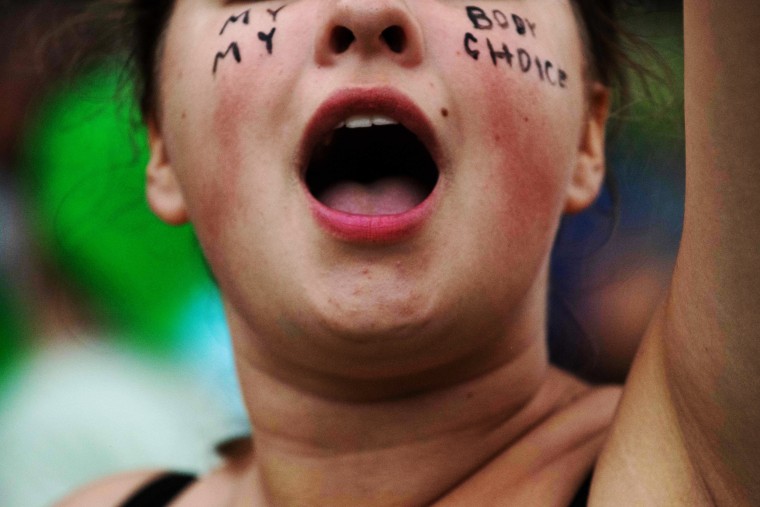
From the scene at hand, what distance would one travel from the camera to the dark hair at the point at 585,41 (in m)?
1.50

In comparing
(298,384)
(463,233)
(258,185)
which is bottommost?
(298,384)

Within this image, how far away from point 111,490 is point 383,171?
901 mm

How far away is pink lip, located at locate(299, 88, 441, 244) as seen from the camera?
1128 millimetres

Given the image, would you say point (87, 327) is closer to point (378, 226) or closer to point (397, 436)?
point (397, 436)

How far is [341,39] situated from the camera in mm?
1146

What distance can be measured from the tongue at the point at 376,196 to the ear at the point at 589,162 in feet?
0.89

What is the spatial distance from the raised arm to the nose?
1.25 ft

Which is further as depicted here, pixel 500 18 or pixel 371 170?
pixel 371 170

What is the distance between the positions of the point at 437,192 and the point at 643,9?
2.59 ft

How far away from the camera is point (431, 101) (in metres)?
1.15

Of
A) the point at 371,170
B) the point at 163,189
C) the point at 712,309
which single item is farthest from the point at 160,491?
the point at 712,309

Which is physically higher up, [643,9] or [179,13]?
[179,13]

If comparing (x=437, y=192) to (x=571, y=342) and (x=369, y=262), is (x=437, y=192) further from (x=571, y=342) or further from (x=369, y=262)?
(x=571, y=342)

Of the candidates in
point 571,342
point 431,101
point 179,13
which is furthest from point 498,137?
point 571,342
